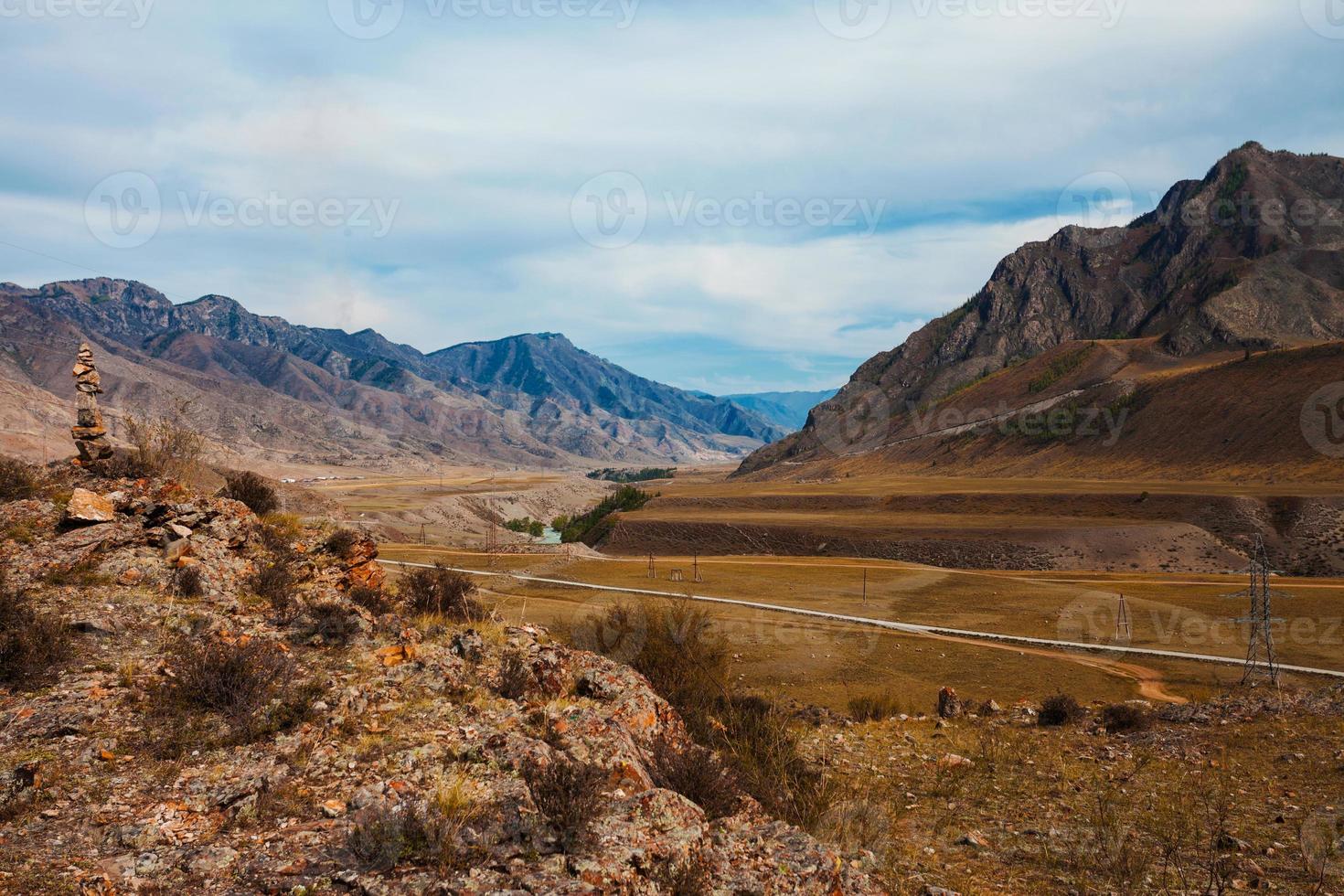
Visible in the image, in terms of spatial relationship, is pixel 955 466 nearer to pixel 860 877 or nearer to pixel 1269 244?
pixel 1269 244

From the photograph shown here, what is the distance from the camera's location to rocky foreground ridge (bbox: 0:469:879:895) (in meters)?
6.33

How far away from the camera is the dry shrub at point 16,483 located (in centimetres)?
1293

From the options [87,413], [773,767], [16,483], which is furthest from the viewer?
[87,413]

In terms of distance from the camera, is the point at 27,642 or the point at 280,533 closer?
the point at 27,642

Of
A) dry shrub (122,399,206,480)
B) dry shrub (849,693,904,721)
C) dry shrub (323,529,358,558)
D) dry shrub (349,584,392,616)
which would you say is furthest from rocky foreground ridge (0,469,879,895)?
dry shrub (849,693,904,721)

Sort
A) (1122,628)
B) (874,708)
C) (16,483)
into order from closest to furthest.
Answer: (16,483), (874,708), (1122,628)

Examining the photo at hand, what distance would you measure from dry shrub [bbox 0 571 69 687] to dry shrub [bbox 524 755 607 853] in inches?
254

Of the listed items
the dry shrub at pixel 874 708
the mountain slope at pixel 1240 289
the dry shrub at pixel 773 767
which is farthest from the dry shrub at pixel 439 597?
the mountain slope at pixel 1240 289

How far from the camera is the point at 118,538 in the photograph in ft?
39.8

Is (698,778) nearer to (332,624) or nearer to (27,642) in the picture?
(332,624)

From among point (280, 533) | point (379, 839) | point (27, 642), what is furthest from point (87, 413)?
point (379, 839)

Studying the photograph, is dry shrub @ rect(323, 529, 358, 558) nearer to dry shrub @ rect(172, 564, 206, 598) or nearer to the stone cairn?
dry shrub @ rect(172, 564, 206, 598)

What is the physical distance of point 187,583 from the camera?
38.1 feet

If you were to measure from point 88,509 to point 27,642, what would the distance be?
14.7 feet
